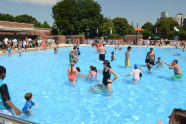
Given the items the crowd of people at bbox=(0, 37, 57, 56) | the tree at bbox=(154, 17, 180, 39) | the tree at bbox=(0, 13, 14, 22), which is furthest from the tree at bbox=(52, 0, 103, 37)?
the tree at bbox=(154, 17, 180, 39)

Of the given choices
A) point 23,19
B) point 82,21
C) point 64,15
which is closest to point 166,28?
point 82,21

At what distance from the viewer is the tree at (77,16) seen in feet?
171

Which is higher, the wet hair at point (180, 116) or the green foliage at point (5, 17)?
the green foliage at point (5, 17)

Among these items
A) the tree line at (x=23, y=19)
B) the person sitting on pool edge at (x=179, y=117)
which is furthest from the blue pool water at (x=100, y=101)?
the tree line at (x=23, y=19)

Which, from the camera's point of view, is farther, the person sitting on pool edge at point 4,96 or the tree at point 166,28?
the tree at point 166,28

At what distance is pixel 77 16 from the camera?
5766 cm

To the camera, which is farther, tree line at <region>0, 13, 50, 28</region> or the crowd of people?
tree line at <region>0, 13, 50, 28</region>

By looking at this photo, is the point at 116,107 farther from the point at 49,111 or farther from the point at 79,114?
the point at 49,111

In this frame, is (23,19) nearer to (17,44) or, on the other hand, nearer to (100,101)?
(17,44)

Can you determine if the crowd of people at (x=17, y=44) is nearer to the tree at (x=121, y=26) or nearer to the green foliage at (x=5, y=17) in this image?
the green foliage at (x=5, y=17)

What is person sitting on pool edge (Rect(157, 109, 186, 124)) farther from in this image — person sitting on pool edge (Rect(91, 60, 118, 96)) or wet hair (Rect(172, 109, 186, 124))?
person sitting on pool edge (Rect(91, 60, 118, 96))

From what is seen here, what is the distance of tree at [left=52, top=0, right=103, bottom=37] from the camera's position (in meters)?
52.2

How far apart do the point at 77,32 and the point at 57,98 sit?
5160cm

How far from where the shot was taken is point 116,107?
585cm
